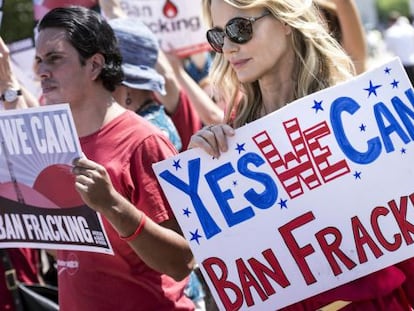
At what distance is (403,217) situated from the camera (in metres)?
2.45

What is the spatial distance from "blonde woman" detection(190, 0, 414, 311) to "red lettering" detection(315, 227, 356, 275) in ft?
0.18

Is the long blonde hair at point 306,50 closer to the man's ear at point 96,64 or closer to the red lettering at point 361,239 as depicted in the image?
the red lettering at point 361,239

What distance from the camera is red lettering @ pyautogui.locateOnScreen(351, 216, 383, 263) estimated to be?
2.45 m

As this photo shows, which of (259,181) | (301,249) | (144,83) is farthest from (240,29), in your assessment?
(144,83)

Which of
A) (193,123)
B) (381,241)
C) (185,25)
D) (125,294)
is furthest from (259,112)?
(185,25)

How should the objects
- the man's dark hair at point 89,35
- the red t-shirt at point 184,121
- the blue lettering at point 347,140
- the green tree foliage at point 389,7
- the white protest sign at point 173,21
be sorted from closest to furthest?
the blue lettering at point 347,140, the man's dark hair at point 89,35, the red t-shirt at point 184,121, the white protest sign at point 173,21, the green tree foliage at point 389,7

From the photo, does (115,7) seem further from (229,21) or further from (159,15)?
(229,21)

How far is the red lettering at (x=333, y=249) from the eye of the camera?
96.7 inches

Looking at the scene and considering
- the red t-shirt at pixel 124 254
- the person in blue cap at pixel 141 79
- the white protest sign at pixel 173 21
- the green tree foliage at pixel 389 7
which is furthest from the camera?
the green tree foliage at pixel 389 7

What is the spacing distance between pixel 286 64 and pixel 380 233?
0.53 metres

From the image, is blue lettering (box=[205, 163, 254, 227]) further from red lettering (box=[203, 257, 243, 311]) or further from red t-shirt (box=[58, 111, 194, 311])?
red t-shirt (box=[58, 111, 194, 311])

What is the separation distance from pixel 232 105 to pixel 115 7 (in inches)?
69.5

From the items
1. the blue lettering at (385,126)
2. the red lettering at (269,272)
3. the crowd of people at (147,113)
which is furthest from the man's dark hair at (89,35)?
the blue lettering at (385,126)

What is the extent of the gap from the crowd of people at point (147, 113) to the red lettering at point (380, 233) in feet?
0.23
